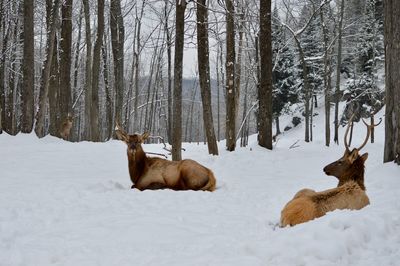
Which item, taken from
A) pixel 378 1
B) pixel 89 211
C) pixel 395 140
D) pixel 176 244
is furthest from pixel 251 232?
pixel 378 1

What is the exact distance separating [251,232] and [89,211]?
215cm

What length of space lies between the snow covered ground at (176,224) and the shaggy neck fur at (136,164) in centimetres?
33

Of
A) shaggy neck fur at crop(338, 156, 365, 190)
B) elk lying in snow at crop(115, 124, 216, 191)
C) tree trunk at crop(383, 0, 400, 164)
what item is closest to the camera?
shaggy neck fur at crop(338, 156, 365, 190)

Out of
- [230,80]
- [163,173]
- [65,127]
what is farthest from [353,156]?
[65,127]

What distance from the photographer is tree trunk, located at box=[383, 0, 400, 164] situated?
24.7ft

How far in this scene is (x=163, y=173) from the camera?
7898mm

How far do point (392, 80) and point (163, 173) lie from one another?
4500 mm

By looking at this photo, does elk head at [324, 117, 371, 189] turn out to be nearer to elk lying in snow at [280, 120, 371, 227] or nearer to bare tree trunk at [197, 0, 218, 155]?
elk lying in snow at [280, 120, 371, 227]

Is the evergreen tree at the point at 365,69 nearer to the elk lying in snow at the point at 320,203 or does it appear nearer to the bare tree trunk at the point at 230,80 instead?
the bare tree trunk at the point at 230,80

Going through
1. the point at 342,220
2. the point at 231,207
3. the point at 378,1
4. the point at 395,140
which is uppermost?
the point at 378,1

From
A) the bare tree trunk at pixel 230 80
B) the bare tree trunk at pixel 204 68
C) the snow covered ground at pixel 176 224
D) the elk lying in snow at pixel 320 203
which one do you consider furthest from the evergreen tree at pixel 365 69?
the elk lying in snow at pixel 320 203

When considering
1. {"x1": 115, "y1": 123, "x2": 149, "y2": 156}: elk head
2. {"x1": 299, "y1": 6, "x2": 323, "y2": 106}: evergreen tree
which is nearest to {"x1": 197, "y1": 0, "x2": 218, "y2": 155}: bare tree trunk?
{"x1": 115, "y1": 123, "x2": 149, "y2": 156}: elk head

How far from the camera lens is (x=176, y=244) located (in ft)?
13.4

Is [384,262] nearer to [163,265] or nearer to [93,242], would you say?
[163,265]
